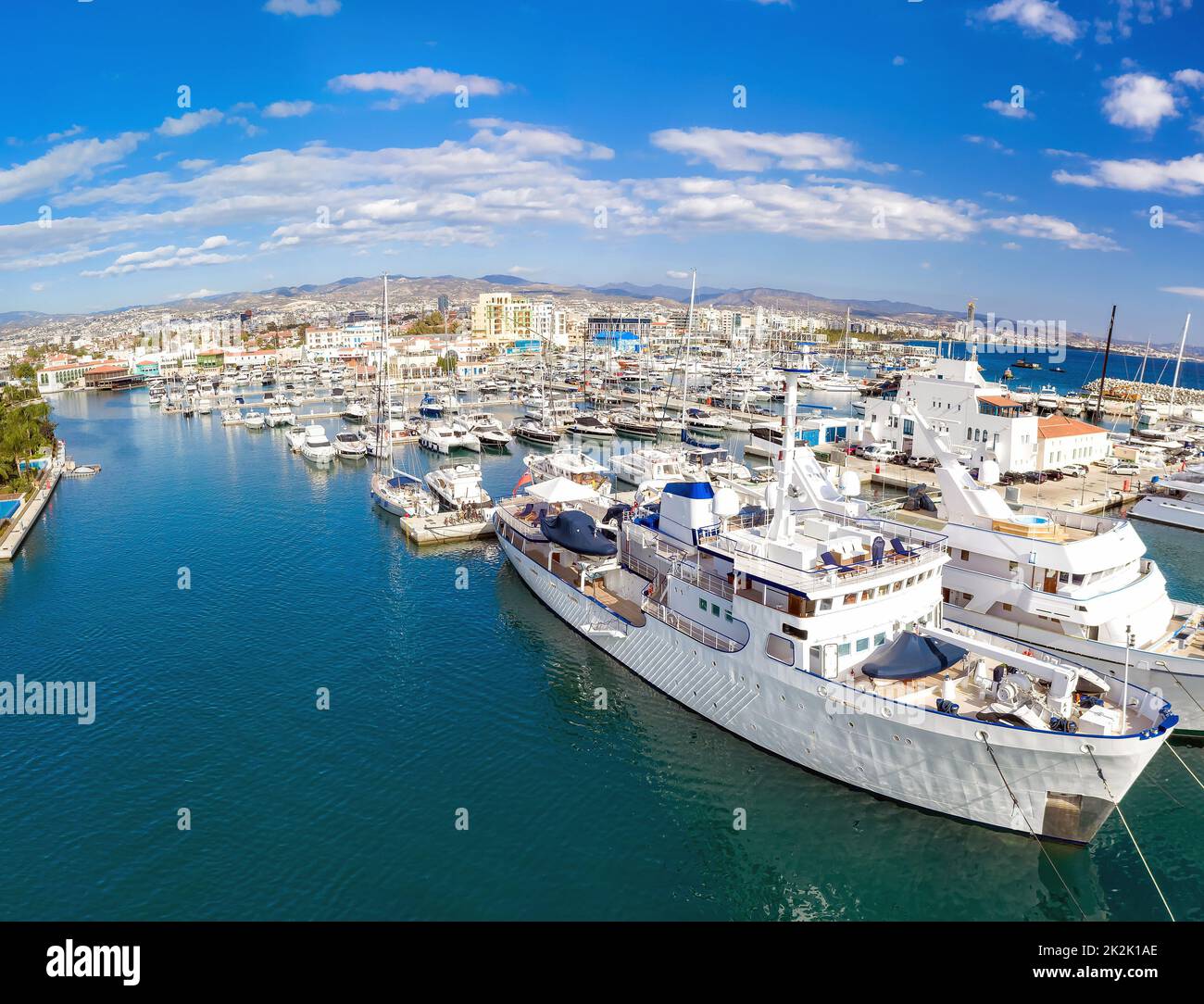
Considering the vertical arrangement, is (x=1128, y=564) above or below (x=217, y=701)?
→ above

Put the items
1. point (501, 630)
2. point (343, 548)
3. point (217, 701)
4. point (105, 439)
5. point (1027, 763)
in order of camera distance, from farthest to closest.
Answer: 1. point (105, 439)
2. point (343, 548)
3. point (501, 630)
4. point (217, 701)
5. point (1027, 763)

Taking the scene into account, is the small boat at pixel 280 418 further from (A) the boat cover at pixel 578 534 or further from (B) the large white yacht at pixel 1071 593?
(B) the large white yacht at pixel 1071 593

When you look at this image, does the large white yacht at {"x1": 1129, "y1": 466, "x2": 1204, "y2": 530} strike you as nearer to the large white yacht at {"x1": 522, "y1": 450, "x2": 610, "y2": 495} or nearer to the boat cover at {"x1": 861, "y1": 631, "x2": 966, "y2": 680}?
the large white yacht at {"x1": 522, "y1": 450, "x2": 610, "y2": 495}

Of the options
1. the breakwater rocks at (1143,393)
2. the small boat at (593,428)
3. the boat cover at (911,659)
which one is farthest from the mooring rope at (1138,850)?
the breakwater rocks at (1143,393)

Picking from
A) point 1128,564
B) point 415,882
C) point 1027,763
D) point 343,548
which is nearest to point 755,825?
point 1027,763

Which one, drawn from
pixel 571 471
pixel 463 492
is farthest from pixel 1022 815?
pixel 571 471

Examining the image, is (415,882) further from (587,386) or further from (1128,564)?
(587,386)
